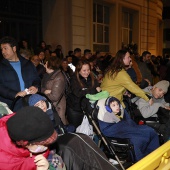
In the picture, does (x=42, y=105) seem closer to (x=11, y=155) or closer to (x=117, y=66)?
(x=11, y=155)

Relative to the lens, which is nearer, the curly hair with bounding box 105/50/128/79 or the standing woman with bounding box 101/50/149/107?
the standing woman with bounding box 101/50/149/107

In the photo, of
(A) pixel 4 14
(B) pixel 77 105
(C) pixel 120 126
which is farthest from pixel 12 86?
(A) pixel 4 14

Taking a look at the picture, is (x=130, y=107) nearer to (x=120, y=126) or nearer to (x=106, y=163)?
(x=120, y=126)

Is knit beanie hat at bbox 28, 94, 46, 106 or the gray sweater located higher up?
knit beanie hat at bbox 28, 94, 46, 106

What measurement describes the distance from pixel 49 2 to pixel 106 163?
10.8 m

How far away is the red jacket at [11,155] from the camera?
233cm

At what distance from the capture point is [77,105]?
529 centimetres

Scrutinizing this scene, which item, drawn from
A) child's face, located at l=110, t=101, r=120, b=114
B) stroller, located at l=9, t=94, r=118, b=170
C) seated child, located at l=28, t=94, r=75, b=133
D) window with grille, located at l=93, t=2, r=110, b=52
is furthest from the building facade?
stroller, located at l=9, t=94, r=118, b=170

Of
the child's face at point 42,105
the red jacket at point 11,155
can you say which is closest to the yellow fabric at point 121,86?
the child's face at point 42,105

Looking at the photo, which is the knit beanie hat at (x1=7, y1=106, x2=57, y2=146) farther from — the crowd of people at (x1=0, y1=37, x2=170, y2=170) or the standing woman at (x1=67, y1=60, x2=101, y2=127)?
the standing woman at (x1=67, y1=60, x2=101, y2=127)

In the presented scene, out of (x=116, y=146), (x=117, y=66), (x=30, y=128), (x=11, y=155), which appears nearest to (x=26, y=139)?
(x=30, y=128)

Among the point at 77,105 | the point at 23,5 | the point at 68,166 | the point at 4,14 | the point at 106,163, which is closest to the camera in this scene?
the point at 68,166

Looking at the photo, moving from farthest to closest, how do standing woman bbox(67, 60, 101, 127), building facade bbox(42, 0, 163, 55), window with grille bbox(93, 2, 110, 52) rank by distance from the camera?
window with grille bbox(93, 2, 110, 52), building facade bbox(42, 0, 163, 55), standing woman bbox(67, 60, 101, 127)

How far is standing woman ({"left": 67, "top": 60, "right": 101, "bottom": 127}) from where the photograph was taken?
5293 mm
